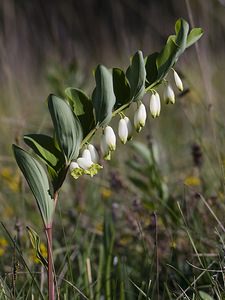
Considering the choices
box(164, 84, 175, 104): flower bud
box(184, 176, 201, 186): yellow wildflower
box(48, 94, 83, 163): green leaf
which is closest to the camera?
box(48, 94, 83, 163): green leaf

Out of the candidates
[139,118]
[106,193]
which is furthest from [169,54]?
[106,193]

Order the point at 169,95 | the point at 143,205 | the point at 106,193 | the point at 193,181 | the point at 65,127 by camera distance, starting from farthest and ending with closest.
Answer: the point at 106,193
the point at 193,181
the point at 143,205
the point at 169,95
the point at 65,127

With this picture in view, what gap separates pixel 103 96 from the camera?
1.06 meters

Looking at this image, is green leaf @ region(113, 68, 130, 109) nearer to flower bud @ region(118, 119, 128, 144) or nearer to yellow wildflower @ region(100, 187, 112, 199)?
flower bud @ region(118, 119, 128, 144)

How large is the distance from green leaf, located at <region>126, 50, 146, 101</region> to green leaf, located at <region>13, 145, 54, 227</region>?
0.20 m

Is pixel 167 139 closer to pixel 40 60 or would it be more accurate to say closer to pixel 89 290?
pixel 89 290

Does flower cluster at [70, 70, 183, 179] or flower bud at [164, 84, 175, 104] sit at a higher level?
flower bud at [164, 84, 175, 104]

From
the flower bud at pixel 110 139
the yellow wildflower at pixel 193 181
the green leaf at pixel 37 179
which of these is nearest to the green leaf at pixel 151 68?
the flower bud at pixel 110 139

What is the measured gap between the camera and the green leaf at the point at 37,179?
3.53 feet

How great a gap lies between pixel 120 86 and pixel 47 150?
17 centimetres

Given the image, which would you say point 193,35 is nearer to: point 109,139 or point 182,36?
point 182,36

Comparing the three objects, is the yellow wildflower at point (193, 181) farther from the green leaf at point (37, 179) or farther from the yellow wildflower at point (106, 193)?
the green leaf at point (37, 179)

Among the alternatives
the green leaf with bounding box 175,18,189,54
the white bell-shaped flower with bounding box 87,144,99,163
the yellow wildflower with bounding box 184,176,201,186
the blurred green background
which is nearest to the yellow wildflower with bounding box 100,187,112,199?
the blurred green background

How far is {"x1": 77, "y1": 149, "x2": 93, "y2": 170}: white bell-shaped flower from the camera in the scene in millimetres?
1099
